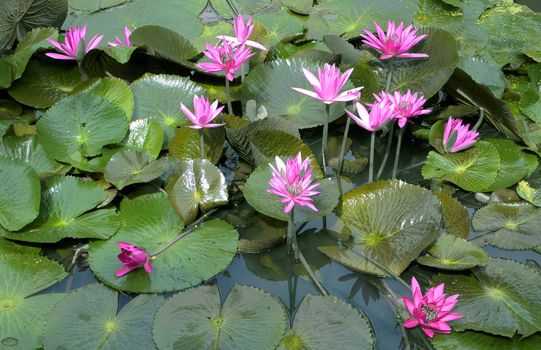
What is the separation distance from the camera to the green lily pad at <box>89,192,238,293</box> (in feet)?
6.56

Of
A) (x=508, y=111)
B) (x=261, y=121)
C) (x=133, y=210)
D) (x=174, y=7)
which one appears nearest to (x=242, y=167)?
(x=261, y=121)

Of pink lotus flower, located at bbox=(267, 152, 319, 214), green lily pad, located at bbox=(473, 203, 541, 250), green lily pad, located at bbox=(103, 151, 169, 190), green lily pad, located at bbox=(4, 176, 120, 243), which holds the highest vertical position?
pink lotus flower, located at bbox=(267, 152, 319, 214)

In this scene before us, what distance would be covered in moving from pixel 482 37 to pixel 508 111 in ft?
3.41

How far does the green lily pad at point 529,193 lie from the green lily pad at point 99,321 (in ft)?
5.33

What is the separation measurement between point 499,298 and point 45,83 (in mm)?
2423

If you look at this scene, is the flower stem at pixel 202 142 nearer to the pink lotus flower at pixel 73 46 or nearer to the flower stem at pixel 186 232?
the flower stem at pixel 186 232

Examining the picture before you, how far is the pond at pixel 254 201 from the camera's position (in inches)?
74.6

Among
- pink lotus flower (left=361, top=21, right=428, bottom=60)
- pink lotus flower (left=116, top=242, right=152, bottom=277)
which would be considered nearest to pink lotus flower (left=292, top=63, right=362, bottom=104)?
pink lotus flower (left=361, top=21, right=428, bottom=60)

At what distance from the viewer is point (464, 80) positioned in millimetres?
2775

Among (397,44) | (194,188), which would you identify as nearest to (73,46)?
(194,188)

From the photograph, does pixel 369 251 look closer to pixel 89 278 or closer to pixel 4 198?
pixel 89 278

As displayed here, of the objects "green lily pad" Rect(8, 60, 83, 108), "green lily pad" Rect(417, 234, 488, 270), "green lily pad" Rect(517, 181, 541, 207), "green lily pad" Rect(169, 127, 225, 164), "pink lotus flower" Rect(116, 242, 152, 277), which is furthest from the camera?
"green lily pad" Rect(8, 60, 83, 108)

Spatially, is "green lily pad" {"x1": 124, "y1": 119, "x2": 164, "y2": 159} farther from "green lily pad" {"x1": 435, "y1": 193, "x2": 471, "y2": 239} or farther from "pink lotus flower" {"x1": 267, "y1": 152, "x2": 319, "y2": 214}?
"green lily pad" {"x1": 435, "y1": 193, "x2": 471, "y2": 239}

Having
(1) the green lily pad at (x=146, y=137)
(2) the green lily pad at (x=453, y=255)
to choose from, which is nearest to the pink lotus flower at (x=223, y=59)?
(1) the green lily pad at (x=146, y=137)
